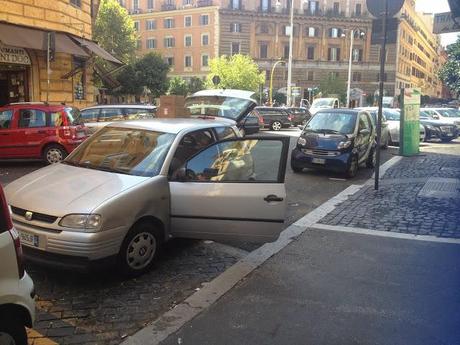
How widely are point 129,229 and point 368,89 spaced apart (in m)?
88.0

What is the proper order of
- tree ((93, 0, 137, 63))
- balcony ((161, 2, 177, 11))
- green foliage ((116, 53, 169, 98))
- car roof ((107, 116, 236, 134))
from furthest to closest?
balcony ((161, 2, 177, 11)) < tree ((93, 0, 137, 63)) < green foliage ((116, 53, 169, 98)) < car roof ((107, 116, 236, 134))

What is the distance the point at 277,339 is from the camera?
12.8ft

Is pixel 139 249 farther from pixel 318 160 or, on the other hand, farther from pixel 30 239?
pixel 318 160

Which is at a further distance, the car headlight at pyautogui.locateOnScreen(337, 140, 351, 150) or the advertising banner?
the advertising banner

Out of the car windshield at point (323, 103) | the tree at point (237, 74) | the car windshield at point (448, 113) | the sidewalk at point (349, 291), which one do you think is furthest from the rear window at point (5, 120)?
the tree at point (237, 74)

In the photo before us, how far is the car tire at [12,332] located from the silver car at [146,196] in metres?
1.50

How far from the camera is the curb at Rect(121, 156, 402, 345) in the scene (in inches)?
156

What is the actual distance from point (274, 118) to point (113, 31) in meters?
30.9

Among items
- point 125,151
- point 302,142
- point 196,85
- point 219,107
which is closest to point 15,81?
point 219,107

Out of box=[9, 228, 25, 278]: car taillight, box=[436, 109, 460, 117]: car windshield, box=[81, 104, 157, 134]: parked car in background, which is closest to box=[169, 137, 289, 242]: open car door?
box=[9, 228, 25, 278]: car taillight

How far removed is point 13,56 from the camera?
660 inches

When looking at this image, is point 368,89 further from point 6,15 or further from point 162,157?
point 162,157


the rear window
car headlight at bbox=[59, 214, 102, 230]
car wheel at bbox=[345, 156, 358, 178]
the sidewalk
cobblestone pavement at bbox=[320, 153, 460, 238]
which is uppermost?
the rear window

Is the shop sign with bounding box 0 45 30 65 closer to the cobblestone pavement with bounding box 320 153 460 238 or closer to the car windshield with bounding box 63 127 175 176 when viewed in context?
the car windshield with bounding box 63 127 175 176
